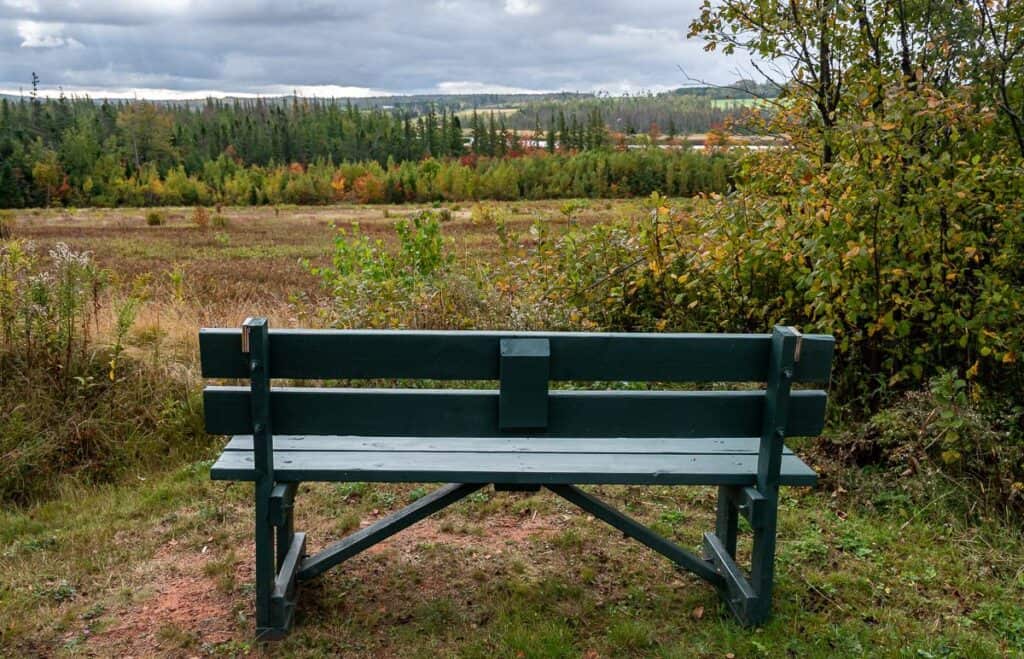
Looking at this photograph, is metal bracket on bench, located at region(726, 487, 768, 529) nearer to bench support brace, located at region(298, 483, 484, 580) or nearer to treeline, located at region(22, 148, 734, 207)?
bench support brace, located at region(298, 483, 484, 580)

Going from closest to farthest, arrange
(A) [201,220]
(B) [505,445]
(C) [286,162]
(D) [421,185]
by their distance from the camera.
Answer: (B) [505,445] → (A) [201,220] → (D) [421,185] → (C) [286,162]

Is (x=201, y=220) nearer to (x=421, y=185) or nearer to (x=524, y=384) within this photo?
(x=421, y=185)

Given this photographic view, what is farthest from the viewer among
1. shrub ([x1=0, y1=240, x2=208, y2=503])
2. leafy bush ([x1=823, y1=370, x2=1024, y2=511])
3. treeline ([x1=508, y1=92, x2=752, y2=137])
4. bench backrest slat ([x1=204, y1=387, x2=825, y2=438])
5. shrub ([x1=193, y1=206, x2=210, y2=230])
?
treeline ([x1=508, y1=92, x2=752, y2=137])

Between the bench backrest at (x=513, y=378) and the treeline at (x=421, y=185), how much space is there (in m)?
68.0

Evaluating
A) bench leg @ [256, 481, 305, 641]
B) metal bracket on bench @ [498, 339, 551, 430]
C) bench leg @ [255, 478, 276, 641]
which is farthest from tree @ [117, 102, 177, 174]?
metal bracket on bench @ [498, 339, 551, 430]

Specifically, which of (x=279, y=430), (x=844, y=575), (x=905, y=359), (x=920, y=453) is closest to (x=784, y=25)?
(x=905, y=359)

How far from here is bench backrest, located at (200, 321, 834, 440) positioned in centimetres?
289

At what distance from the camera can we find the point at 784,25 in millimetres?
6262

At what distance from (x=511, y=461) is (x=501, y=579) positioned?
0.91 m

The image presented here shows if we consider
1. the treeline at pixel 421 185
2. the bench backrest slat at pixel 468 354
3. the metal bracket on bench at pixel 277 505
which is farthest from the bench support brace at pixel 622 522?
the treeline at pixel 421 185

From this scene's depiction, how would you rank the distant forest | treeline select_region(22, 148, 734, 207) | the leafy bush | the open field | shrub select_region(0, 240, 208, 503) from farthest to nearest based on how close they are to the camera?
the distant forest < treeline select_region(22, 148, 734, 207) < shrub select_region(0, 240, 208, 503) < the leafy bush < the open field

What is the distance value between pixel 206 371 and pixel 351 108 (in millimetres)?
129639

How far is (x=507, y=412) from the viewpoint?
296 centimetres

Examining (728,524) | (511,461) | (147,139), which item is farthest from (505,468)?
(147,139)
